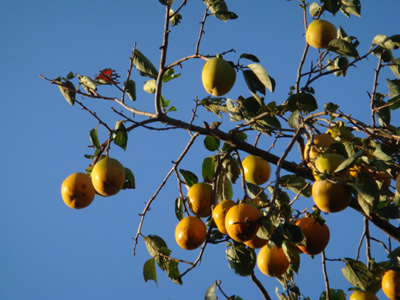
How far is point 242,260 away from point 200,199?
1.00 ft

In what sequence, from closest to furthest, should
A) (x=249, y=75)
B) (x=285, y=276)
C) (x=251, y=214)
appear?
Result: (x=251, y=214)
(x=249, y=75)
(x=285, y=276)

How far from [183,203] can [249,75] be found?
2.01 feet

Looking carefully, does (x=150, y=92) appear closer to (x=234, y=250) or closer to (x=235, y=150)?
(x=235, y=150)

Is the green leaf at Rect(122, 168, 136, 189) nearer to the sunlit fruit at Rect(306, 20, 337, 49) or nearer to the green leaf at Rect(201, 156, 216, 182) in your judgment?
the green leaf at Rect(201, 156, 216, 182)

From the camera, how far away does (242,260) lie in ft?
6.62

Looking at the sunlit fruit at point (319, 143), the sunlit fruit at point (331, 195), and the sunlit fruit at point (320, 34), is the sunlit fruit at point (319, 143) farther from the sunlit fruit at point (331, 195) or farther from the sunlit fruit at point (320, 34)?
the sunlit fruit at point (320, 34)

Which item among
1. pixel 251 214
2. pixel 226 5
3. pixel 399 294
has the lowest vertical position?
pixel 399 294

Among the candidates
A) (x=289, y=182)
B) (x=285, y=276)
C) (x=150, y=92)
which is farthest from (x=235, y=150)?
(x=285, y=276)

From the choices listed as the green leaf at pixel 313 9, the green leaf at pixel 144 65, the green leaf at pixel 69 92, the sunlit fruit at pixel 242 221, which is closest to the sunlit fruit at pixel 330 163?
the sunlit fruit at pixel 242 221

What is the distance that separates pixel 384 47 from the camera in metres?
2.45

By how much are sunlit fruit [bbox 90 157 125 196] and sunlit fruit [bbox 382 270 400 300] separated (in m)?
1.23

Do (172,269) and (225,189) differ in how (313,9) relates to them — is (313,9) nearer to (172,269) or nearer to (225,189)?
(225,189)

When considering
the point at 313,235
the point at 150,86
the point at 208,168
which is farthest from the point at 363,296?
the point at 150,86

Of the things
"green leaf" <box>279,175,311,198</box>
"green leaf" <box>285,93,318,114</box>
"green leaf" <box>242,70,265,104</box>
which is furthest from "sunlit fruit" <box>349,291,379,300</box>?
"green leaf" <box>242,70,265,104</box>
